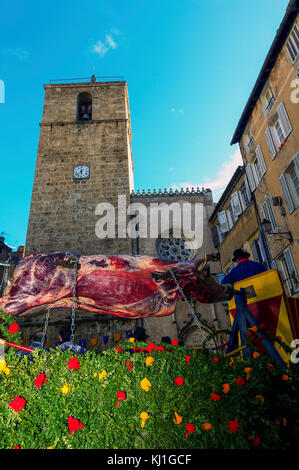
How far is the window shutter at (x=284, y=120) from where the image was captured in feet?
33.1

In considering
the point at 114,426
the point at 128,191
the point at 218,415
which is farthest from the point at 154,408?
the point at 128,191

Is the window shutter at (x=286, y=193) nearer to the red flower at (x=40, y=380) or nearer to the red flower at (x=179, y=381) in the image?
the red flower at (x=179, y=381)

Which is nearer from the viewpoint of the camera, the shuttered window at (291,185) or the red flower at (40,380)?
the red flower at (40,380)

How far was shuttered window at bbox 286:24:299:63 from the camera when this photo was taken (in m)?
9.94

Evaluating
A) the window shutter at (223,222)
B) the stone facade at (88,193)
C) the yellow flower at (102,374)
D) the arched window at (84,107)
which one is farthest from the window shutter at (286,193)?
the arched window at (84,107)

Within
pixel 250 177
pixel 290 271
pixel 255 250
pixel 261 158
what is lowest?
pixel 290 271

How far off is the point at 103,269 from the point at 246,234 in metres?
9.38

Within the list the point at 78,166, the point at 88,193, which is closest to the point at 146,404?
the point at 88,193

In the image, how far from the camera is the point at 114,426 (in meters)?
2.03

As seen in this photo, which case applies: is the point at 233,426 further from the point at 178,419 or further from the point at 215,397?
the point at 178,419

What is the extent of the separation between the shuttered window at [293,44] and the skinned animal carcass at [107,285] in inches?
352

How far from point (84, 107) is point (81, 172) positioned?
6360 mm

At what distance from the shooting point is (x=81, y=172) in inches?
677
